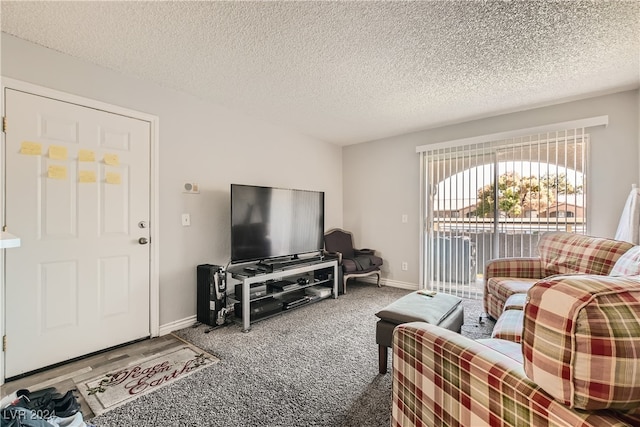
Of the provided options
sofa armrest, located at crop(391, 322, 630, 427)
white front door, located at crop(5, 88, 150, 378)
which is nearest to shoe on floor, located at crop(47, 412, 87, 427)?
white front door, located at crop(5, 88, 150, 378)

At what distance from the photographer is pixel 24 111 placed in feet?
6.40

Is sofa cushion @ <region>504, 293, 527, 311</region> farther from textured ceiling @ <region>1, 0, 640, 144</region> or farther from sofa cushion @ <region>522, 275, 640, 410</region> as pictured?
textured ceiling @ <region>1, 0, 640, 144</region>

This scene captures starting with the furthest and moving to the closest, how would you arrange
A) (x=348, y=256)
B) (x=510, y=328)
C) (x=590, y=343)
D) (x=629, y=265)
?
(x=348, y=256)
(x=629, y=265)
(x=510, y=328)
(x=590, y=343)

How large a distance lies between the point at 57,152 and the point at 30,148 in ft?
0.45

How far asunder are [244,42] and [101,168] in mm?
1531

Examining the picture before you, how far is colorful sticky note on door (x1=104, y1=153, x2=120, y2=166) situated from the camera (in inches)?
90.4

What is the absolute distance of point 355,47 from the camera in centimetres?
203

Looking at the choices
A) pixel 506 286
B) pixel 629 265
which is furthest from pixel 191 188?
pixel 629 265

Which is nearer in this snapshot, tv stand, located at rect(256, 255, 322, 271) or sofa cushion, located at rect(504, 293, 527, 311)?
sofa cushion, located at rect(504, 293, 527, 311)

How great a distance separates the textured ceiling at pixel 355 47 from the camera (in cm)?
167

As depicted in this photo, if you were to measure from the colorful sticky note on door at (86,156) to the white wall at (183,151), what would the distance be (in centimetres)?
45

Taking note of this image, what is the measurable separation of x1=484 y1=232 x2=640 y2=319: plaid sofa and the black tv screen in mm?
2072

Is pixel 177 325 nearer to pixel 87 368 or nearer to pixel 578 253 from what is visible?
pixel 87 368

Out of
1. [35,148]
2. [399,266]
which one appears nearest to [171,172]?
[35,148]
